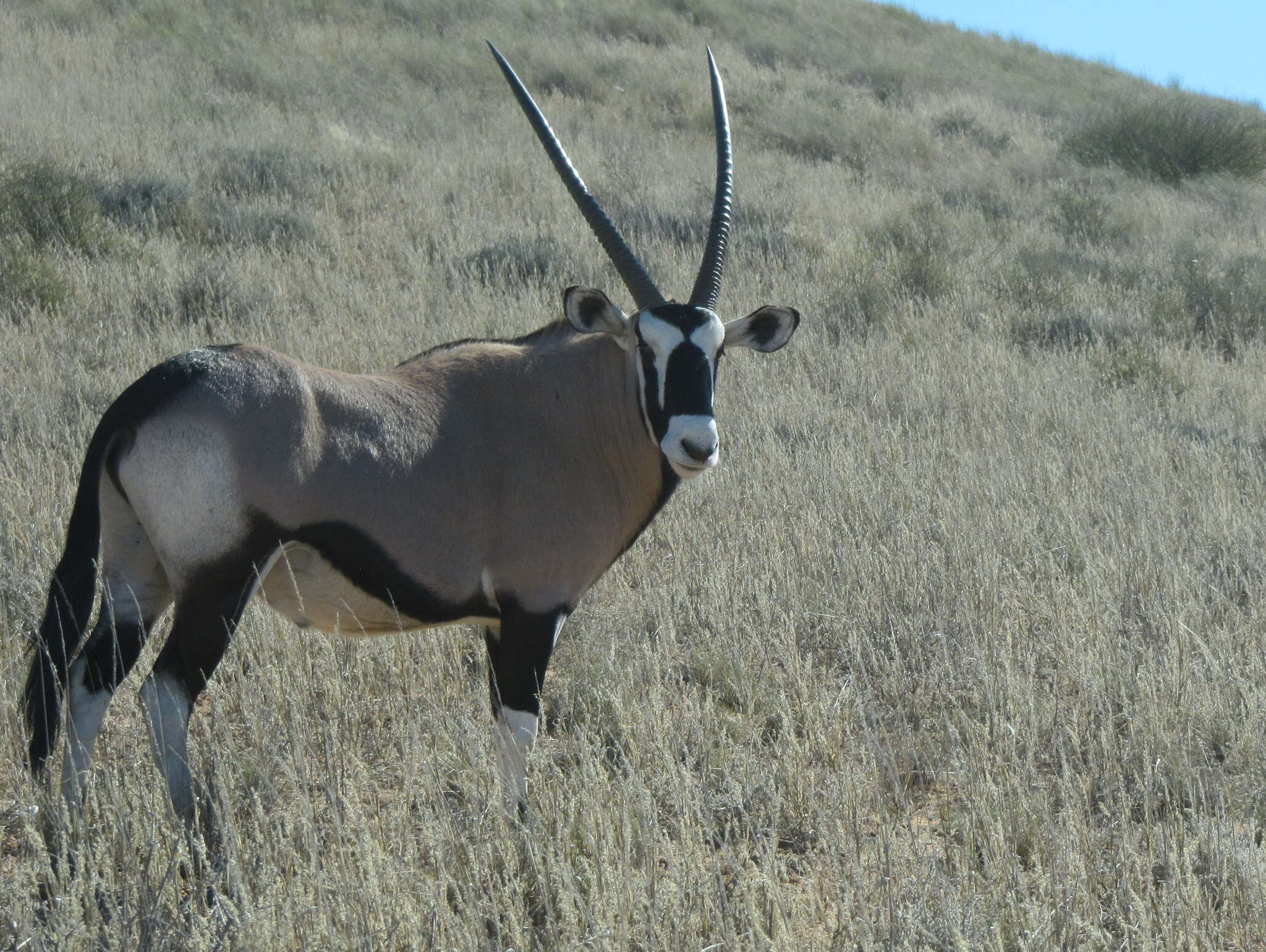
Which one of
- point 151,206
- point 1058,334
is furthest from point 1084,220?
point 151,206

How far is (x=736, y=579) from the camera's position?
543 centimetres

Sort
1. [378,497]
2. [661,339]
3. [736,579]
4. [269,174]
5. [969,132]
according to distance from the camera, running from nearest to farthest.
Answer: [378,497], [661,339], [736,579], [269,174], [969,132]

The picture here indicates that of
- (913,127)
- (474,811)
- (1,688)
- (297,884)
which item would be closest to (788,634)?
(474,811)

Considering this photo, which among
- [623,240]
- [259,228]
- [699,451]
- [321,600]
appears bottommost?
[259,228]

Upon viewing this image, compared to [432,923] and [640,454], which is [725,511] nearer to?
[640,454]

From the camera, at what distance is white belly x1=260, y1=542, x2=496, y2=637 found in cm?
324

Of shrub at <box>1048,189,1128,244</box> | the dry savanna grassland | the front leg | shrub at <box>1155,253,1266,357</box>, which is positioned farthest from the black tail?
shrub at <box>1048,189,1128,244</box>

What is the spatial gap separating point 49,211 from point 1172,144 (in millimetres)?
19827

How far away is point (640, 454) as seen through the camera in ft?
13.0

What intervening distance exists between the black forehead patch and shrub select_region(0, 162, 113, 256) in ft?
27.6

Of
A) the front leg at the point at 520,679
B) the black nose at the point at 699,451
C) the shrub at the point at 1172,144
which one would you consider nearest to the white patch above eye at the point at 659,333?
the black nose at the point at 699,451

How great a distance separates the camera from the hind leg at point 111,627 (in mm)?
3248

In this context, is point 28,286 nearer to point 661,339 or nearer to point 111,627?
point 111,627

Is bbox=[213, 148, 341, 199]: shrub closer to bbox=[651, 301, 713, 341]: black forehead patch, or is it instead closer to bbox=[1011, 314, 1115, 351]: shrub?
bbox=[1011, 314, 1115, 351]: shrub
